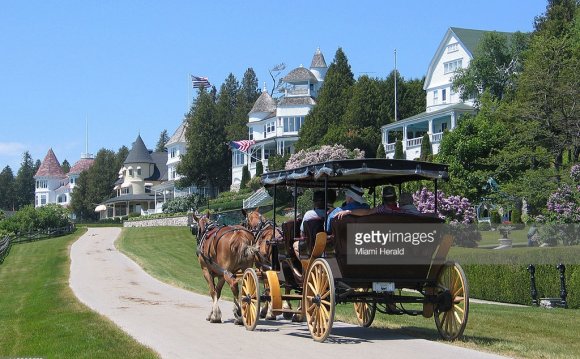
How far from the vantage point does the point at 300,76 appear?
332 feet

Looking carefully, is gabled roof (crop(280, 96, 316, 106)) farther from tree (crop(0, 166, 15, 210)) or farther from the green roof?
tree (crop(0, 166, 15, 210))

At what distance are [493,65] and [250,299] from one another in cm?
5906

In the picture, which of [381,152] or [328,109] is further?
[328,109]

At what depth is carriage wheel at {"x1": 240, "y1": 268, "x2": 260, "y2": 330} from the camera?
47.7ft

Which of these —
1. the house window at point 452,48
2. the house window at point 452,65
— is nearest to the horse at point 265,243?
the house window at point 452,65

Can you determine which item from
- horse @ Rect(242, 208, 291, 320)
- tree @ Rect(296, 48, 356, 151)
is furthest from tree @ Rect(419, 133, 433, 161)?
horse @ Rect(242, 208, 291, 320)

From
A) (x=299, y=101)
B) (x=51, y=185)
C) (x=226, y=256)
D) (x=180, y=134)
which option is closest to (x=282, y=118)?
(x=299, y=101)

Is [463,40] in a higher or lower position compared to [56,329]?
higher

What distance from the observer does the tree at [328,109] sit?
8438cm

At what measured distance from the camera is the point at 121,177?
138250mm

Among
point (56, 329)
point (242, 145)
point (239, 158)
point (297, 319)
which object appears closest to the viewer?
point (56, 329)

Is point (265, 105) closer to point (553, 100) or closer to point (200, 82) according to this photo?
point (200, 82)

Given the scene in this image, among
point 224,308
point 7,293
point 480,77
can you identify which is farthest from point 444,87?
point 224,308

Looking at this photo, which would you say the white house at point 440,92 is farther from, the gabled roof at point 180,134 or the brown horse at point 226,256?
the brown horse at point 226,256
